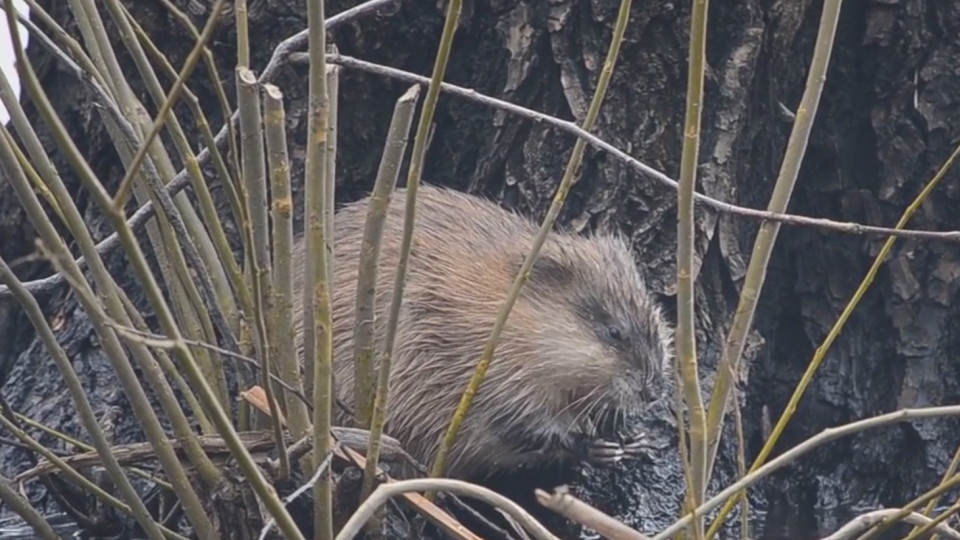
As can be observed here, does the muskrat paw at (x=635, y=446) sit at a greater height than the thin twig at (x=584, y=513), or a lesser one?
lesser

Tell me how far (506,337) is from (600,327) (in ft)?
0.89

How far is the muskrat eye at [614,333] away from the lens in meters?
4.36

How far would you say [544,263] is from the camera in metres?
4.42

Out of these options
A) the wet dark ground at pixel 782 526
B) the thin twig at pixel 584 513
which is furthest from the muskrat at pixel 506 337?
the thin twig at pixel 584 513

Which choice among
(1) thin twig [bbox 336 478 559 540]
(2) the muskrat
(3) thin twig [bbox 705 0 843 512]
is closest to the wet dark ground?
(2) the muskrat

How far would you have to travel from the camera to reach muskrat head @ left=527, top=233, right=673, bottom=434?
4.31 metres

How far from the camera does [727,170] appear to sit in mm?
4863

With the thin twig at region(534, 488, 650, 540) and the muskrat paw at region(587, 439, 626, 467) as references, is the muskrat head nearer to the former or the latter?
the muskrat paw at region(587, 439, 626, 467)

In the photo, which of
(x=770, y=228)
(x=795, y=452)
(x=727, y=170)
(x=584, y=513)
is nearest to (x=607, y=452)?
(x=727, y=170)

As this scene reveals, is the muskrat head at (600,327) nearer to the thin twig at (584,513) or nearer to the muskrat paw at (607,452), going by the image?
the muskrat paw at (607,452)

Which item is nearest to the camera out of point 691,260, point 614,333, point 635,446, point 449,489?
point 449,489

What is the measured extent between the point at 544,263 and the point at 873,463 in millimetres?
1576

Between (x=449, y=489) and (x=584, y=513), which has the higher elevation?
(x=584, y=513)

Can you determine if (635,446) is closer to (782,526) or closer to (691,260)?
(782,526)
